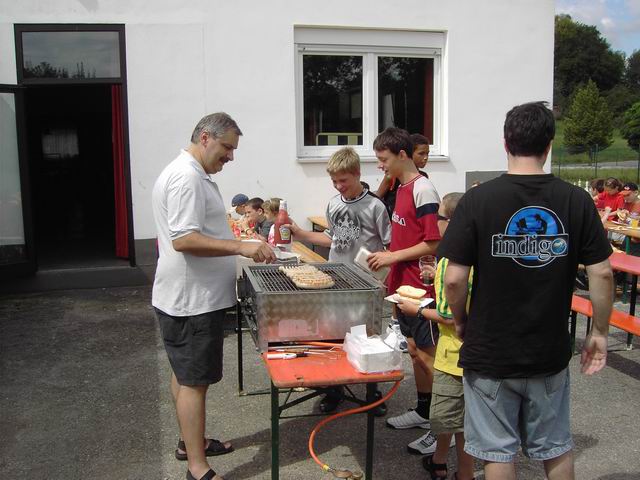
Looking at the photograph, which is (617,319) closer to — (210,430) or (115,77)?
(210,430)

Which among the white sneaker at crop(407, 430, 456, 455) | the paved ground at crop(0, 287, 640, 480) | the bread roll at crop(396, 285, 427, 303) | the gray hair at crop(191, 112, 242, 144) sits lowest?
the paved ground at crop(0, 287, 640, 480)

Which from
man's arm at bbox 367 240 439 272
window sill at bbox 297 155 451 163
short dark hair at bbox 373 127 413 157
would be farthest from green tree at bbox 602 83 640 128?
man's arm at bbox 367 240 439 272

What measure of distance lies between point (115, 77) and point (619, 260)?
6.08 meters

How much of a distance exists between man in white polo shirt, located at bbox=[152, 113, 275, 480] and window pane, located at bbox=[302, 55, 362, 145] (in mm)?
5443

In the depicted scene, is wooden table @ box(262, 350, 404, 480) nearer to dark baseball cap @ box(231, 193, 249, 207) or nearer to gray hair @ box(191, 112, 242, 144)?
gray hair @ box(191, 112, 242, 144)

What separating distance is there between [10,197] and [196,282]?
577 centimetres

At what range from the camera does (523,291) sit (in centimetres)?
229

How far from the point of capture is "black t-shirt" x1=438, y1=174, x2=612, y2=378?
2.24m

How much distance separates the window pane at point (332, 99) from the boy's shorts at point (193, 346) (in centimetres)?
570

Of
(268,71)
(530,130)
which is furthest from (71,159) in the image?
(530,130)

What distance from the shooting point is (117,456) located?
3.61 m

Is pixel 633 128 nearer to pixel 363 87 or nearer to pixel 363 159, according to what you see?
pixel 363 87

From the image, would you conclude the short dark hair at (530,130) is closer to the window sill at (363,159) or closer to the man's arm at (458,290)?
the man's arm at (458,290)

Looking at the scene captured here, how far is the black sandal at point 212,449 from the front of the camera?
3.55 metres
